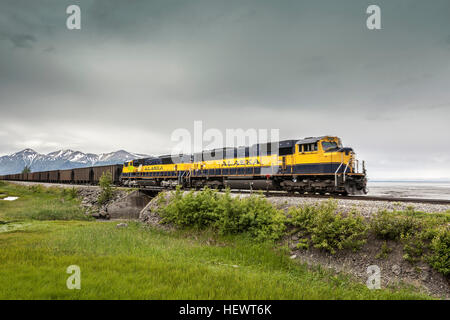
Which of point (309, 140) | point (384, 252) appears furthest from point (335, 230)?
point (309, 140)

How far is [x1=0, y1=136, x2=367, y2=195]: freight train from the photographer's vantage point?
18.0 meters

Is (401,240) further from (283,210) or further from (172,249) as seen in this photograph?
(172,249)

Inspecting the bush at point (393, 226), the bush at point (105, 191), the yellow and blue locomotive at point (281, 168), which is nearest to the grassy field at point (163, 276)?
the bush at point (393, 226)

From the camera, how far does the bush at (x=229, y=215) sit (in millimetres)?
11555

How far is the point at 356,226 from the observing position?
9.34m

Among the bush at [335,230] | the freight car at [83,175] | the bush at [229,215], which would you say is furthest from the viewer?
the freight car at [83,175]

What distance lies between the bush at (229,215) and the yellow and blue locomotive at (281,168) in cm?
289

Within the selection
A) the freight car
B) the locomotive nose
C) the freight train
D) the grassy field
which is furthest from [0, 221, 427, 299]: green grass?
the freight car

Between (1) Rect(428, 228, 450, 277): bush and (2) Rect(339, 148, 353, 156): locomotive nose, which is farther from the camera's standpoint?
(2) Rect(339, 148, 353, 156): locomotive nose

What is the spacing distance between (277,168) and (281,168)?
0.39m

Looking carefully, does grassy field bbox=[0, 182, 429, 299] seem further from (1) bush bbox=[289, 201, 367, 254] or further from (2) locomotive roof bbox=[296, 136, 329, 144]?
(2) locomotive roof bbox=[296, 136, 329, 144]

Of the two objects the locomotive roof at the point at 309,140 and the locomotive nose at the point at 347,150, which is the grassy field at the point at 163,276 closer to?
the locomotive nose at the point at 347,150
